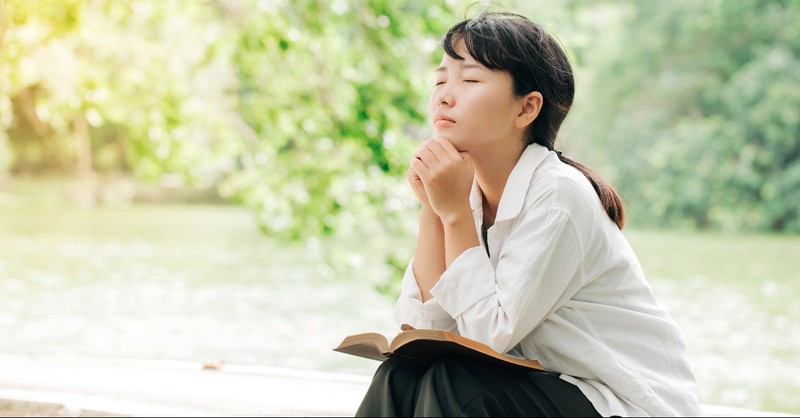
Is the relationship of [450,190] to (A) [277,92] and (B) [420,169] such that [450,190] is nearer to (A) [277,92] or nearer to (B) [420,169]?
(B) [420,169]

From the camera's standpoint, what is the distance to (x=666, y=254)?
13.3 m

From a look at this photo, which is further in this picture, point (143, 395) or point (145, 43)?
point (145, 43)

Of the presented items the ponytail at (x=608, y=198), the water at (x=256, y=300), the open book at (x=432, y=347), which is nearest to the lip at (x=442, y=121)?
the ponytail at (x=608, y=198)

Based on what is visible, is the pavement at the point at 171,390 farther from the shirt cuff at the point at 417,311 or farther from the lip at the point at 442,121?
the lip at the point at 442,121

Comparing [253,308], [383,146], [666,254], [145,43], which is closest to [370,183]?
[383,146]

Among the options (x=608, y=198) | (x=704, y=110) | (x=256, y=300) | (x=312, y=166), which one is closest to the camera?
(x=608, y=198)

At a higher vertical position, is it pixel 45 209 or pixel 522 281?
pixel 45 209

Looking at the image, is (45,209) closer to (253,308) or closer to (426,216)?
(253,308)

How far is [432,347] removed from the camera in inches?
51.1

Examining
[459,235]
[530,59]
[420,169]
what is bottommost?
[459,235]

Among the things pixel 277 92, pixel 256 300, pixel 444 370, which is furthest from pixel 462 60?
pixel 256 300

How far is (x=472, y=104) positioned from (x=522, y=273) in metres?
0.32

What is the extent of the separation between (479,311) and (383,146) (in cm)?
239

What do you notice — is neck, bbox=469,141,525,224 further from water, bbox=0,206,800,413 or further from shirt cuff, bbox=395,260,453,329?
water, bbox=0,206,800,413
